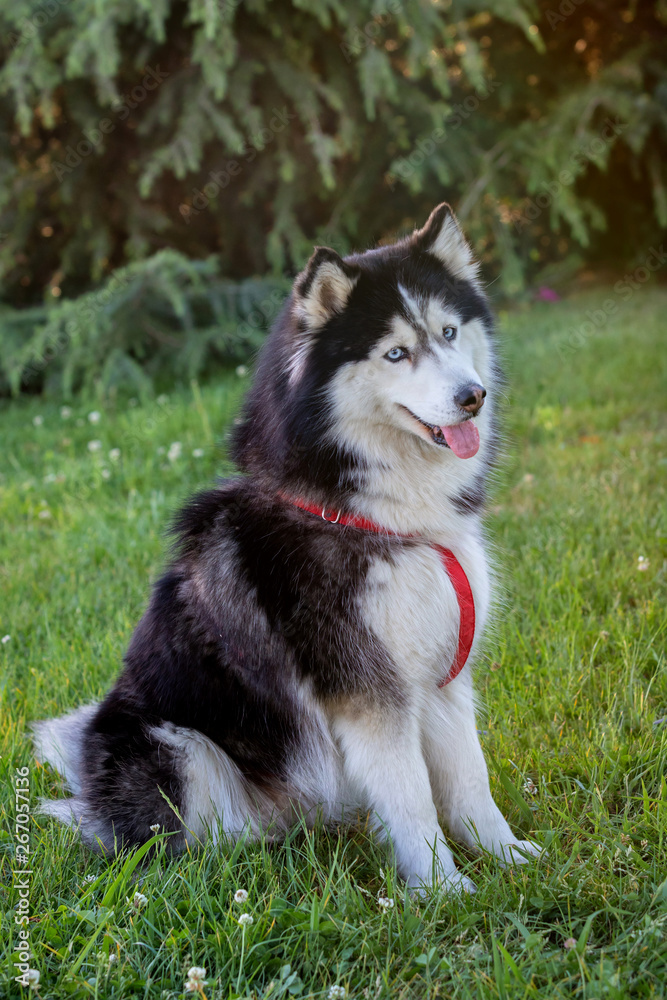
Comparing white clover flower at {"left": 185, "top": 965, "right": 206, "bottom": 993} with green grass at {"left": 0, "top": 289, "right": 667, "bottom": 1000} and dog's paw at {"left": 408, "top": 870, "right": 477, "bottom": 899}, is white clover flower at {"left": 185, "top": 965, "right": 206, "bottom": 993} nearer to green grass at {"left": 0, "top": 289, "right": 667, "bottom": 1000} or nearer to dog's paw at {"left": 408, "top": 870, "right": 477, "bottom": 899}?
green grass at {"left": 0, "top": 289, "right": 667, "bottom": 1000}

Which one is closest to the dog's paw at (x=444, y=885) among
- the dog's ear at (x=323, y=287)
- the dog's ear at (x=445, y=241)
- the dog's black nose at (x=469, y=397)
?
the dog's black nose at (x=469, y=397)

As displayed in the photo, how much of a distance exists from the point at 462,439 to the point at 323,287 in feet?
1.82

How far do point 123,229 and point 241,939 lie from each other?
262 inches

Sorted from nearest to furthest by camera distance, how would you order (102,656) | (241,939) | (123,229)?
(241,939), (102,656), (123,229)

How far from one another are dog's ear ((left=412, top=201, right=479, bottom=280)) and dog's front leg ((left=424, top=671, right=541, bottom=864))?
4.06ft

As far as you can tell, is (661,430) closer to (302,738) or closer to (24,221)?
(302,738)

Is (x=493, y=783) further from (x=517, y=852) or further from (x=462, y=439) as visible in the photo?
(x=462, y=439)

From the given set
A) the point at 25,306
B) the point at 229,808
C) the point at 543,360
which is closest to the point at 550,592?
the point at 229,808

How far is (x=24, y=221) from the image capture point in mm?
6609

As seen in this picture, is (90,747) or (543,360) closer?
(90,747)

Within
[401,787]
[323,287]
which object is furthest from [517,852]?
[323,287]

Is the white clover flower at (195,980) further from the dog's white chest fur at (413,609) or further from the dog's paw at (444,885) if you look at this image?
the dog's white chest fur at (413,609)

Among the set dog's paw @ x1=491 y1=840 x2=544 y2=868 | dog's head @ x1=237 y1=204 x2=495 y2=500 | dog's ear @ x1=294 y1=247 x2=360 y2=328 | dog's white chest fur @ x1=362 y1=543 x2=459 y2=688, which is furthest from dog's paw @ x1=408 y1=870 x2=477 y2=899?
dog's ear @ x1=294 y1=247 x2=360 y2=328

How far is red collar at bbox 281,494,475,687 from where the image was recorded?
6.88 feet
